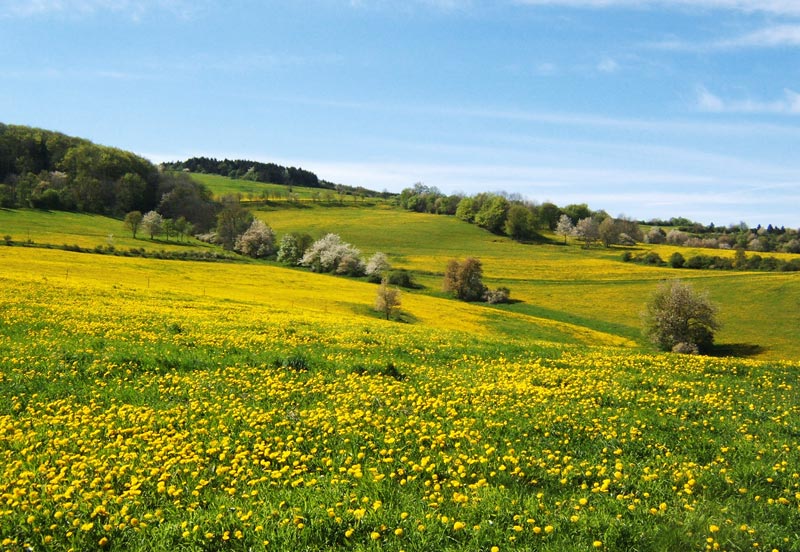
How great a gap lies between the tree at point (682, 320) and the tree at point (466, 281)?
25.2 m

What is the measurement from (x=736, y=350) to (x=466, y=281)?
32.6 metres

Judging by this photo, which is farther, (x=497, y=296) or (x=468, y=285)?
(x=468, y=285)

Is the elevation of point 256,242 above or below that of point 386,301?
above

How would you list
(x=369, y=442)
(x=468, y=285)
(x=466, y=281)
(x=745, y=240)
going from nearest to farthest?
(x=369, y=442), (x=466, y=281), (x=468, y=285), (x=745, y=240)

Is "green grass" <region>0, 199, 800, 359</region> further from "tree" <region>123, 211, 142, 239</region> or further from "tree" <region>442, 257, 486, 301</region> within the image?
"tree" <region>442, 257, 486, 301</region>

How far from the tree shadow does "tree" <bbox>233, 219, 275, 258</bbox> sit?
3083 inches

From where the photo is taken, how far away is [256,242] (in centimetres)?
10694

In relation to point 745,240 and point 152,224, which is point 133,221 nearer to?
point 152,224

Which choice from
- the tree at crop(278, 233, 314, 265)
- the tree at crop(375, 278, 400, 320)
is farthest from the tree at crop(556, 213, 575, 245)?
the tree at crop(375, 278, 400, 320)

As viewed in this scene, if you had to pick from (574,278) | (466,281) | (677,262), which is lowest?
(466,281)

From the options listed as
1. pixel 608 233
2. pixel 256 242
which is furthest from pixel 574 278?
pixel 256 242

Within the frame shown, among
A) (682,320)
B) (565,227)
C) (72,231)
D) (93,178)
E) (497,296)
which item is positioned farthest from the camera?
(565,227)

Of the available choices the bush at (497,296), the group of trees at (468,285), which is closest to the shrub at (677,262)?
the group of trees at (468,285)

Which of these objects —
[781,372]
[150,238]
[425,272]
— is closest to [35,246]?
[150,238]
